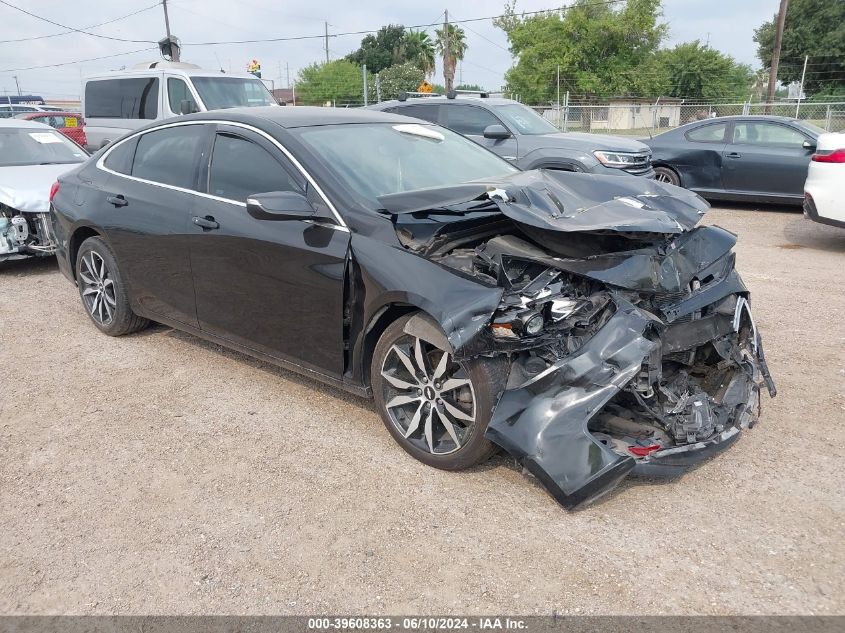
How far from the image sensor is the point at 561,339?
3.19 m

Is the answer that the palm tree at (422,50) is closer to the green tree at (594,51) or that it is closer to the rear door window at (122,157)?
the green tree at (594,51)

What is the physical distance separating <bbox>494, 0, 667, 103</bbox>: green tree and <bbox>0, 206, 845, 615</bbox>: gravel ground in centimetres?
5001

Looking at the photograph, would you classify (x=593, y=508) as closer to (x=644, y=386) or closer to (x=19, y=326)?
(x=644, y=386)

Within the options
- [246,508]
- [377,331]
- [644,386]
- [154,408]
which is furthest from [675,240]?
[154,408]

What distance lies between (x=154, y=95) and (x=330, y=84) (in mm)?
53833

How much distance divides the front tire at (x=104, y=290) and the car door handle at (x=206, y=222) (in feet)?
3.77

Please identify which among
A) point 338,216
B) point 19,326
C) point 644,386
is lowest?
point 19,326

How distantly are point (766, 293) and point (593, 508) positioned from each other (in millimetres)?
4250

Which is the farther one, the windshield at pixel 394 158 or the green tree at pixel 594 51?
the green tree at pixel 594 51

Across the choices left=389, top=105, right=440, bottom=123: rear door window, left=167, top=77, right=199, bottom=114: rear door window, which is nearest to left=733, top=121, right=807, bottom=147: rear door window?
left=389, top=105, right=440, bottom=123: rear door window

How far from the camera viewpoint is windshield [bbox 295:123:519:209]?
3914mm

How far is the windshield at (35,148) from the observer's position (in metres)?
8.37

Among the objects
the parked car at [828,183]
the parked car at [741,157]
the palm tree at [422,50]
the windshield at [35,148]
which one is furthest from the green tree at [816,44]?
the windshield at [35,148]

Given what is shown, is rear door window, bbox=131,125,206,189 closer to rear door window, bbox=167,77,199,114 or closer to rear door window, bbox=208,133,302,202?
rear door window, bbox=208,133,302,202
